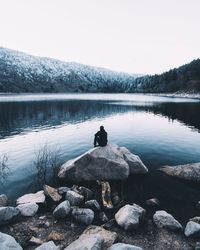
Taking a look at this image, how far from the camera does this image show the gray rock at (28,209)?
16.6 meters

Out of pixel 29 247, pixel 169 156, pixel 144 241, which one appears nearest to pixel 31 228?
pixel 29 247

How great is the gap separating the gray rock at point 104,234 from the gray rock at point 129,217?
3.61 ft

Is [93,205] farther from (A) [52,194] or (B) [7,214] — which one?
(B) [7,214]

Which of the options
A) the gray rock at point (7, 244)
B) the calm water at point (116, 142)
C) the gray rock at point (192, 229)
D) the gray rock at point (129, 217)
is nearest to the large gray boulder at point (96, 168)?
the calm water at point (116, 142)

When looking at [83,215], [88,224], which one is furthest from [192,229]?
[83,215]

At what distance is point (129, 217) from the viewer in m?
15.4

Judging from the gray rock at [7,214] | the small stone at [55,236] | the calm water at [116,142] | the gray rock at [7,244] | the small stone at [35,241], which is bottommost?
the calm water at [116,142]

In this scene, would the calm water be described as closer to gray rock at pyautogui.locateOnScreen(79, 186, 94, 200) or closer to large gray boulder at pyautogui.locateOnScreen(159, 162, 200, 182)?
large gray boulder at pyautogui.locateOnScreen(159, 162, 200, 182)

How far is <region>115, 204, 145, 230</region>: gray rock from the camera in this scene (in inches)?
592

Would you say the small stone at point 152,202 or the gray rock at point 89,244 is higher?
the gray rock at point 89,244

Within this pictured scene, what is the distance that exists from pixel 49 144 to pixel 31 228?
81.6 ft

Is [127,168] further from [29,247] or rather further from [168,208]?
[29,247]

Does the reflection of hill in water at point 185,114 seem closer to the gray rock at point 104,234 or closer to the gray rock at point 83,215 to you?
the gray rock at point 83,215

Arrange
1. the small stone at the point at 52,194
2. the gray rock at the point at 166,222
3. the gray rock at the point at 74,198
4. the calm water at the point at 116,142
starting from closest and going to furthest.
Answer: the gray rock at the point at 166,222 → the gray rock at the point at 74,198 → the small stone at the point at 52,194 → the calm water at the point at 116,142
